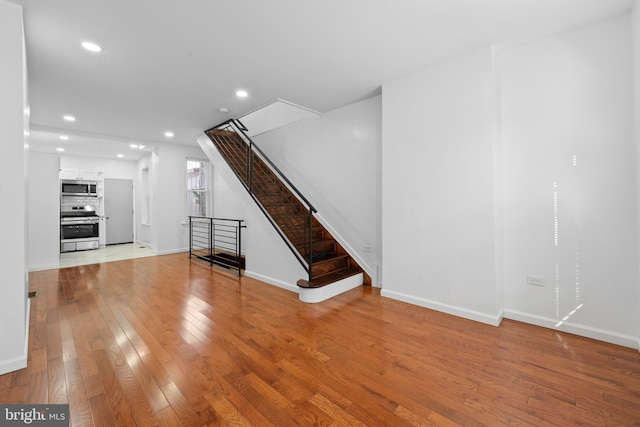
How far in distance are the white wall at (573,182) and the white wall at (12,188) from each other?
4.19 m

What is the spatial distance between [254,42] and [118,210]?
26.8 ft

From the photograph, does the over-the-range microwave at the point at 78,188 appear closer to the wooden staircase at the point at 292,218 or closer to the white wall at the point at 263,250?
the wooden staircase at the point at 292,218

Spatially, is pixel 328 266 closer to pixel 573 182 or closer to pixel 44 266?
pixel 573 182

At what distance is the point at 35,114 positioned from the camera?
4379mm

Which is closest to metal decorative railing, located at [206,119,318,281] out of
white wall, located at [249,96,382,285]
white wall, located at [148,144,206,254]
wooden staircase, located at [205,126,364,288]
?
wooden staircase, located at [205,126,364,288]

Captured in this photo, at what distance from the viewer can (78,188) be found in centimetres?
750

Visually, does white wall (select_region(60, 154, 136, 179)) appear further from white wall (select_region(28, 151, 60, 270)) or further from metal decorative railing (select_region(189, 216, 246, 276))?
metal decorative railing (select_region(189, 216, 246, 276))

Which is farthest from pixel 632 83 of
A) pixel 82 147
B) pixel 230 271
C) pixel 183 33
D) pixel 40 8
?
pixel 82 147

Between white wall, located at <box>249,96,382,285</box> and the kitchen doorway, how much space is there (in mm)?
6350

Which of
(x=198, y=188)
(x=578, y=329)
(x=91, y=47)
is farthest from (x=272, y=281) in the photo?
(x=198, y=188)

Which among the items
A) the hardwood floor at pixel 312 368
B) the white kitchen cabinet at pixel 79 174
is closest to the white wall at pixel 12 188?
the hardwood floor at pixel 312 368

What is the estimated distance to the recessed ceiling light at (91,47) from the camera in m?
2.55

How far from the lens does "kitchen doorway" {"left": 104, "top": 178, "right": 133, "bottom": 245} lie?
8.18 metres

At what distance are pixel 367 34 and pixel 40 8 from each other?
2584 millimetres
